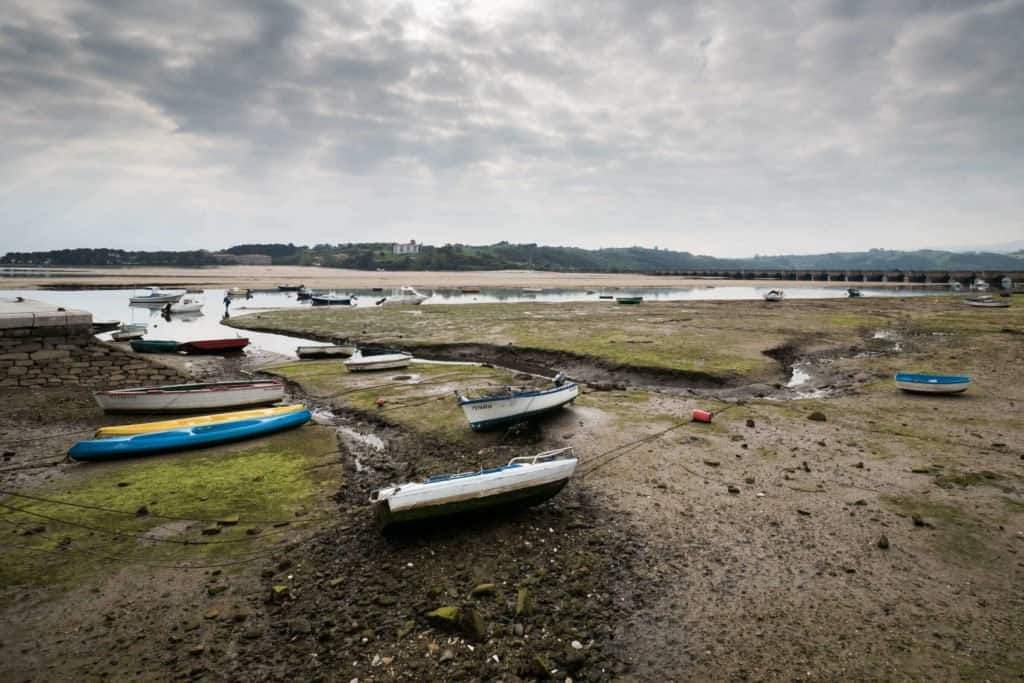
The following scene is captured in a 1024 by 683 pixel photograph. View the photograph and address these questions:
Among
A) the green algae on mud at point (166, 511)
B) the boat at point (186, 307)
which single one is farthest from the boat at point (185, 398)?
the boat at point (186, 307)

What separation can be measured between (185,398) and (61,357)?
631 centimetres

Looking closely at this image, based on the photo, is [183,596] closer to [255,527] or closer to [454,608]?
[255,527]

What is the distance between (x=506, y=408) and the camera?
1723 cm

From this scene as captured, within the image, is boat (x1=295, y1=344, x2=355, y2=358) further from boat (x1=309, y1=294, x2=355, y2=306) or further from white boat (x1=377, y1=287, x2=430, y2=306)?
boat (x1=309, y1=294, x2=355, y2=306)

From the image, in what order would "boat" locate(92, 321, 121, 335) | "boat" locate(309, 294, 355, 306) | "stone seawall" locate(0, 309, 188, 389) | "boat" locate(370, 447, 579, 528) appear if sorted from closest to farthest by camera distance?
1. "boat" locate(370, 447, 579, 528)
2. "stone seawall" locate(0, 309, 188, 389)
3. "boat" locate(92, 321, 121, 335)
4. "boat" locate(309, 294, 355, 306)

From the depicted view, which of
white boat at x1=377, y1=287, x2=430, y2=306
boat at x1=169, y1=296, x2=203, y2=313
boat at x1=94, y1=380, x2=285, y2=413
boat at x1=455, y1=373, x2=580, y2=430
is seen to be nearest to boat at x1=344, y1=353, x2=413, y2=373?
boat at x1=94, y1=380, x2=285, y2=413

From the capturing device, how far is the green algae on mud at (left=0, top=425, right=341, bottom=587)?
32.0ft

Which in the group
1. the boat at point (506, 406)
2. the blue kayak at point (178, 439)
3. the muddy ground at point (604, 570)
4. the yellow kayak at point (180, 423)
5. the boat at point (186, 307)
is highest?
the boat at point (186, 307)

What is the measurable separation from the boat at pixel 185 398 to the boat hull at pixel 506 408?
366 inches

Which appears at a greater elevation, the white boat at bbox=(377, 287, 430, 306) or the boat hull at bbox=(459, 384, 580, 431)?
the white boat at bbox=(377, 287, 430, 306)

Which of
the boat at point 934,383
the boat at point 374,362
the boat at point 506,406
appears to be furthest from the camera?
the boat at point 374,362

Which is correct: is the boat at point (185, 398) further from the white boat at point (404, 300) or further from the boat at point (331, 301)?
the boat at point (331, 301)

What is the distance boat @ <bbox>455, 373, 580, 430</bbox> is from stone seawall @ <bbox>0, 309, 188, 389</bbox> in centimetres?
1552

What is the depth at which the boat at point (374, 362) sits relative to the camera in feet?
92.9
